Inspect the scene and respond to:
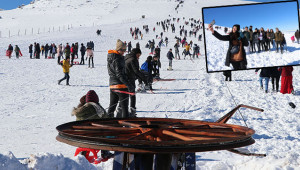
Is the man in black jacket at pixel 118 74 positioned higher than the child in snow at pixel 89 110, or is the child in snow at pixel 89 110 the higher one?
the man in black jacket at pixel 118 74

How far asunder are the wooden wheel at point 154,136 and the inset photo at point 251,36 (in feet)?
1.45

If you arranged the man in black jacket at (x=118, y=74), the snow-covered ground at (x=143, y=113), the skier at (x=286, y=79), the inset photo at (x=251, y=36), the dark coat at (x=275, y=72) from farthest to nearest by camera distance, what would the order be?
the dark coat at (x=275, y=72) → the skier at (x=286, y=79) → the man in black jacket at (x=118, y=74) → the snow-covered ground at (x=143, y=113) → the inset photo at (x=251, y=36)

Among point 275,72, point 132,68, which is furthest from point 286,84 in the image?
point 132,68

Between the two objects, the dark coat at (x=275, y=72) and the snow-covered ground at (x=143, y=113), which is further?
the dark coat at (x=275, y=72)

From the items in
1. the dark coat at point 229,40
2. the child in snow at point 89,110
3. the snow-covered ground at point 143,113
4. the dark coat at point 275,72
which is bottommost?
the snow-covered ground at point 143,113

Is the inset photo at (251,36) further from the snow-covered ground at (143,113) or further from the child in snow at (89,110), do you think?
the child in snow at (89,110)

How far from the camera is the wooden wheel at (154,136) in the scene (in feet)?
5.79

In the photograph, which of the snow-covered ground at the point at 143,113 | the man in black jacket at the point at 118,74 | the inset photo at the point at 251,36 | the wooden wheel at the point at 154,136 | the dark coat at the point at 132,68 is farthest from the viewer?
the dark coat at the point at 132,68

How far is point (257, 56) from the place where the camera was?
261 centimetres

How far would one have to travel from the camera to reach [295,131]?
674 centimetres

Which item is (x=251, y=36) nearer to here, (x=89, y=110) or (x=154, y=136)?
(x=154, y=136)

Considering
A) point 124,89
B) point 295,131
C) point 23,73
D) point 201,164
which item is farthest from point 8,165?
point 23,73

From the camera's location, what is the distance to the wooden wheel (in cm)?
176

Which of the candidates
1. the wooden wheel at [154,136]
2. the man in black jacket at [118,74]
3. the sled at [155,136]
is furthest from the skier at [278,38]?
the man in black jacket at [118,74]
